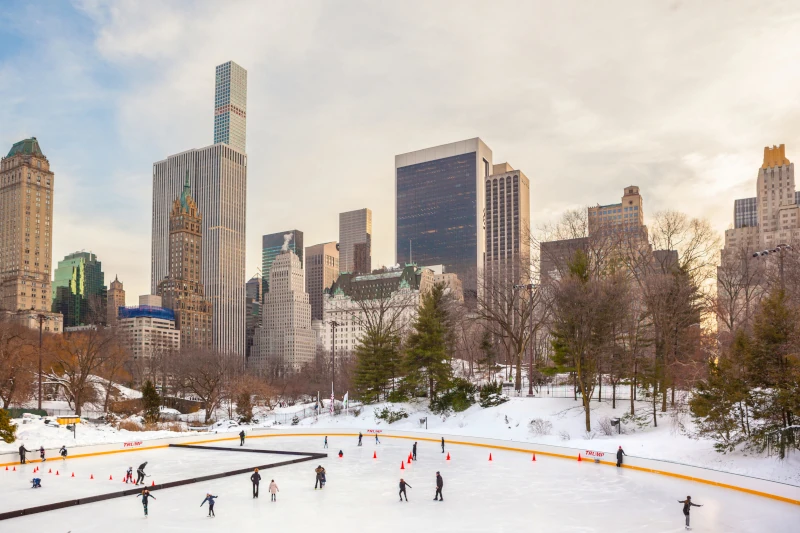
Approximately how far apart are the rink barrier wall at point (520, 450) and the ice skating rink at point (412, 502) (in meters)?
0.63

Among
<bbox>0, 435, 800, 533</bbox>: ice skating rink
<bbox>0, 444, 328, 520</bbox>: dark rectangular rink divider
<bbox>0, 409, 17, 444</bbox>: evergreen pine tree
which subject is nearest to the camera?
<bbox>0, 435, 800, 533</bbox>: ice skating rink

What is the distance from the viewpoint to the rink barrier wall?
24469 mm

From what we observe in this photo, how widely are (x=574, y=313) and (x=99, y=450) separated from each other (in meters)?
30.9

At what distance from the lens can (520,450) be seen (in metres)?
38.4

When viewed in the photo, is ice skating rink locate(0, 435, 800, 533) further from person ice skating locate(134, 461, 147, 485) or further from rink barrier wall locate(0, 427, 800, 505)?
person ice skating locate(134, 461, 147, 485)

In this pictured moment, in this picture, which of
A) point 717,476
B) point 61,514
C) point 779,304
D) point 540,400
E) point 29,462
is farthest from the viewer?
point 540,400

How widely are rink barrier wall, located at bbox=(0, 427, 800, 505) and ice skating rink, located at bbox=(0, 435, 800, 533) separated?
2.06ft

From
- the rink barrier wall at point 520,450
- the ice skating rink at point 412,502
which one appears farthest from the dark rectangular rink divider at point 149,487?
the rink barrier wall at point 520,450

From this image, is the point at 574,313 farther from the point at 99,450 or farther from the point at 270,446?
the point at 99,450

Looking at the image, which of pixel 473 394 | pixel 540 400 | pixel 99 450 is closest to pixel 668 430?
pixel 540 400

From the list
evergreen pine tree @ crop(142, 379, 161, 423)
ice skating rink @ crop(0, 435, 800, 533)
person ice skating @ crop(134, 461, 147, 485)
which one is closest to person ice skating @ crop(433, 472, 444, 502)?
ice skating rink @ crop(0, 435, 800, 533)

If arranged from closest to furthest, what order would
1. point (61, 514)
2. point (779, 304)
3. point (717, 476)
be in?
1. point (61, 514)
2. point (717, 476)
3. point (779, 304)

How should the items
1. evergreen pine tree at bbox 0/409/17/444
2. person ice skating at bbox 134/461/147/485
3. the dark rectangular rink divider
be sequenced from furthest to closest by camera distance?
evergreen pine tree at bbox 0/409/17/444 → person ice skating at bbox 134/461/147/485 → the dark rectangular rink divider

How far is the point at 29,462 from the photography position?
114 ft
